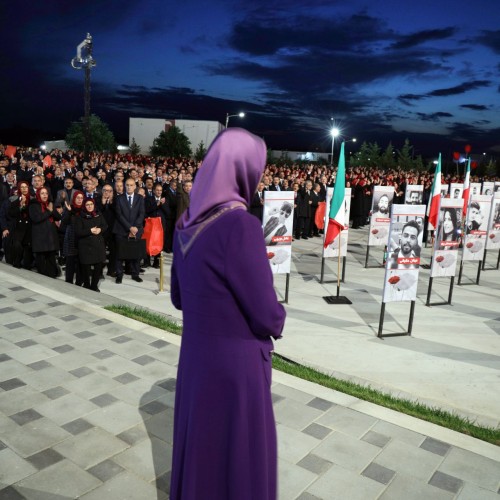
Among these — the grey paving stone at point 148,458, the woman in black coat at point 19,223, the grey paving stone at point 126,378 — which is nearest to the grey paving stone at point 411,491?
the grey paving stone at point 148,458

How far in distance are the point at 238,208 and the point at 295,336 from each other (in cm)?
505

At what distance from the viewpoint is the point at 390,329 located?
7.32 m

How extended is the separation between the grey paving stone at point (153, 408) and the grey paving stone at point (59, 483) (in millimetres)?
869

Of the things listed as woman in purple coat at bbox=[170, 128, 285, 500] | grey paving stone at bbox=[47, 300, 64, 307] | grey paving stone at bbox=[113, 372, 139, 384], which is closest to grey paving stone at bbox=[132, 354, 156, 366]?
grey paving stone at bbox=[113, 372, 139, 384]

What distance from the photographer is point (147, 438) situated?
12.5 feet

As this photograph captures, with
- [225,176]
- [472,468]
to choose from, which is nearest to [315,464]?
[472,468]

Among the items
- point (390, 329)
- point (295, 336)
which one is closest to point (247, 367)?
point (295, 336)

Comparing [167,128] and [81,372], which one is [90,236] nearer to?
[81,372]

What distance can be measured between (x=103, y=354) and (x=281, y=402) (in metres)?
2.19

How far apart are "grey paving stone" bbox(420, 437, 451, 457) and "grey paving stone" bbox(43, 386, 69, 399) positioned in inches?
127

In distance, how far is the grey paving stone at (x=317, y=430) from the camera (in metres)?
3.92

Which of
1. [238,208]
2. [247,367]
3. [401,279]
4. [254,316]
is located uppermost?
[238,208]

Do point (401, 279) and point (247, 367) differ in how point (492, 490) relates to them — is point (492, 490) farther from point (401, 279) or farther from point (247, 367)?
point (401, 279)

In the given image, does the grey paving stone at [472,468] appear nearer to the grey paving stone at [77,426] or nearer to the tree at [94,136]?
the grey paving stone at [77,426]
